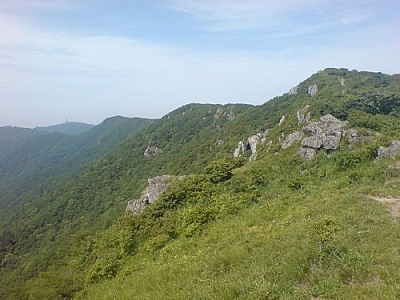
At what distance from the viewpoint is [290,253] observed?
10.5 metres

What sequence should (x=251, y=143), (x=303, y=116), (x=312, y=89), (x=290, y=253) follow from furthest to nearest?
1. (x=312, y=89)
2. (x=251, y=143)
3. (x=303, y=116)
4. (x=290, y=253)

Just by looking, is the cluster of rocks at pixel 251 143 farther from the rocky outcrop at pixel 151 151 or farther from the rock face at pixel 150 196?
the rocky outcrop at pixel 151 151

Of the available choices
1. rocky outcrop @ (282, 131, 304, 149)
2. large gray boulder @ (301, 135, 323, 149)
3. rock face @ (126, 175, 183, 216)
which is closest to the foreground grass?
large gray boulder @ (301, 135, 323, 149)

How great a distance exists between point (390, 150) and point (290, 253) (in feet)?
42.1

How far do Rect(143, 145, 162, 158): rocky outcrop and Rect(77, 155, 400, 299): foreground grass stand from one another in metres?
76.8

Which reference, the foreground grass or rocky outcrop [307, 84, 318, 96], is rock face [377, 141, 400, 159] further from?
rocky outcrop [307, 84, 318, 96]

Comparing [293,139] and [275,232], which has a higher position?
[293,139]

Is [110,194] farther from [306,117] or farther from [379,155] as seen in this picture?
[379,155]

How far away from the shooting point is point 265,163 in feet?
87.1

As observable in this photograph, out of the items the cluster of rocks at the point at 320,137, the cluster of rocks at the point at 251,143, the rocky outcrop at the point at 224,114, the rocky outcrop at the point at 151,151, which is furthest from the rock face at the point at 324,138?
the rocky outcrop at the point at 151,151

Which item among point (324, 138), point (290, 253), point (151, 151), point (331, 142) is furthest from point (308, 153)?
point (151, 151)

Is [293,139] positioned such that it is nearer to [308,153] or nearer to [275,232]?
[308,153]

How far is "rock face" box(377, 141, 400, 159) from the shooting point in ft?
66.0

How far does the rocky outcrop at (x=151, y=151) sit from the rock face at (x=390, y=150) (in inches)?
3065
